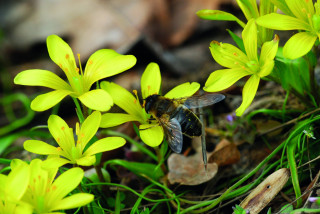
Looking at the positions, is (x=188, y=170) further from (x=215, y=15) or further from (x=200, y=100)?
(x=215, y=15)

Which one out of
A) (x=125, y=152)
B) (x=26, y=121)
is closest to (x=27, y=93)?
(x=26, y=121)

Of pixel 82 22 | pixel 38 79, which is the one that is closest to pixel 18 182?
pixel 38 79

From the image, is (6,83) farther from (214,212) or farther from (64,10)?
(214,212)

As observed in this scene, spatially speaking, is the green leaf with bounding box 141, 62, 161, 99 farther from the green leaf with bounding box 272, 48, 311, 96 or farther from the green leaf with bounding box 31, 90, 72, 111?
the green leaf with bounding box 272, 48, 311, 96

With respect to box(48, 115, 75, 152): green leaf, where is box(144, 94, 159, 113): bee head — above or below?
above

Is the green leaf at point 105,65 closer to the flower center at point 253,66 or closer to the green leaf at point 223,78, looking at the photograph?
the green leaf at point 223,78

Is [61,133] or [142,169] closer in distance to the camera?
[61,133]

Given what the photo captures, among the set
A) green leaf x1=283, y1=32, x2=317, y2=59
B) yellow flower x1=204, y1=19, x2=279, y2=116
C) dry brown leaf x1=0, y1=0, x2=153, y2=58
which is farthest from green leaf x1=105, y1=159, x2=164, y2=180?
dry brown leaf x1=0, y1=0, x2=153, y2=58

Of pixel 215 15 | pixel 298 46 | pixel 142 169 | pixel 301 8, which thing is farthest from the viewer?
pixel 142 169
